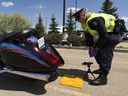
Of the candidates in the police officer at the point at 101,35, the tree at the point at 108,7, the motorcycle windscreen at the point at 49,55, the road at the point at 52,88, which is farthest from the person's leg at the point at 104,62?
the tree at the point at 108,7

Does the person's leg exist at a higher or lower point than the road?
higher

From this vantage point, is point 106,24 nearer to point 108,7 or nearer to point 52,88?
point 52,88

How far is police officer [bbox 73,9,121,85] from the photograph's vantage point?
8.90 m

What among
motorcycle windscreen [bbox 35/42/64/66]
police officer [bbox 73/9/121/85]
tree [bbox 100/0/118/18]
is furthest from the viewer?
tree [bbox 100/0/118/18]

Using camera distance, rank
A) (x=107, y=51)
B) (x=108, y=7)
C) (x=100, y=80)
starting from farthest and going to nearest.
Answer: (x=108, y=7)
(x=100, y=80)
(x=107, y=51)

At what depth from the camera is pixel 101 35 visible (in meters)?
8.88

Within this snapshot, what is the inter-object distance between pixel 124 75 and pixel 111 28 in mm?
1930

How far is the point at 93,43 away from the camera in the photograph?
30.1 ft

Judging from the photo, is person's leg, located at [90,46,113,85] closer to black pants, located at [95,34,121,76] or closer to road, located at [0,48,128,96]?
black pants, located at [95,34,121,76]

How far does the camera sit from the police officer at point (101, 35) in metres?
8.90

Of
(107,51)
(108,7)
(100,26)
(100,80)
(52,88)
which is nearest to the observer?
(100,26)

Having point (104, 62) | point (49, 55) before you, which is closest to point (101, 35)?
point (104, 62)

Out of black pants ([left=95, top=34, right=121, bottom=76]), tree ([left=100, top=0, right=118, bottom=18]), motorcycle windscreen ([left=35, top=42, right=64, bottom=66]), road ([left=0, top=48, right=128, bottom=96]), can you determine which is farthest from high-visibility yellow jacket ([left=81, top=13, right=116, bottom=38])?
tree ([left=100, top=0, right=118, bottom=18])

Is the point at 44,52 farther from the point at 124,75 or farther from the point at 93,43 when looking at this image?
the point at 124,75
